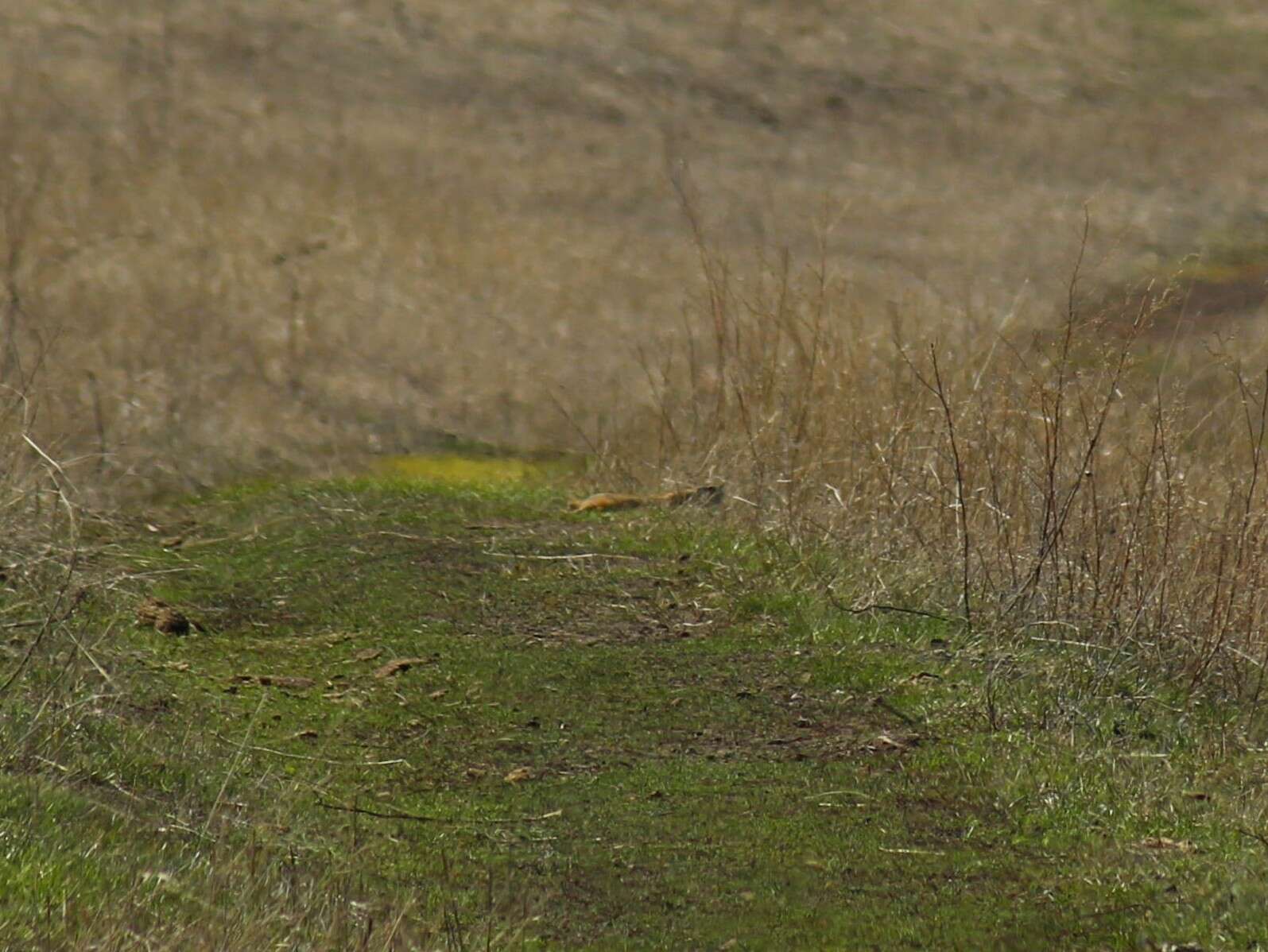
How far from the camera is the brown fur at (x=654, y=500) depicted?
902cm

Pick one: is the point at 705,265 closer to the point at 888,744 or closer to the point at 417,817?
the point at 888,744

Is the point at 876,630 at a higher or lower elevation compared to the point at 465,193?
higher

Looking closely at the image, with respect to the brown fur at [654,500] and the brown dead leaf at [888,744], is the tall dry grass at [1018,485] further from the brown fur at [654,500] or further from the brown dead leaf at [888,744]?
the brown dead leaf at [888,744]

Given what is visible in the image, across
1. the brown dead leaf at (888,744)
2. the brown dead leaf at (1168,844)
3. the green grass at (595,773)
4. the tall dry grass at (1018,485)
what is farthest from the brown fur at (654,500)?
the brown dead leaf at (1168,844)

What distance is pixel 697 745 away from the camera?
5.98m

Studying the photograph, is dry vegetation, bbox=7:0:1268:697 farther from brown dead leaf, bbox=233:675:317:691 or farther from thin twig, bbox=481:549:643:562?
brown dead leaf, bbox=233:675:317:691

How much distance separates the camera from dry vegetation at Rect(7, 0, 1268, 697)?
23.8 feet

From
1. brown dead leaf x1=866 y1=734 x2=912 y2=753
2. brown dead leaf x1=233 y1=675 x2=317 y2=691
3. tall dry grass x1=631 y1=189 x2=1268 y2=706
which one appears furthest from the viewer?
brown dead leaf x1=233 y1=675 x2=317 y2=691

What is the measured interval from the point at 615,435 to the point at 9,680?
6418 millimetres

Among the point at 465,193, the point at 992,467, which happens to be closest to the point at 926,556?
the point at 992,467

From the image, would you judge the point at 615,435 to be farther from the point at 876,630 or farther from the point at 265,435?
the point at 876,630

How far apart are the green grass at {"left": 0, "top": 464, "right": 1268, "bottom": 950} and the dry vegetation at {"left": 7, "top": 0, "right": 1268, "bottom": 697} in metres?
0.59

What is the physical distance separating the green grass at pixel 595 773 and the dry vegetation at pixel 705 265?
59cm

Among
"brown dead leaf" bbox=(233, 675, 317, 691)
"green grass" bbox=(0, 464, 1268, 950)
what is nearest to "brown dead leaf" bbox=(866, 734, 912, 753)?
"green grass" bbox=(0, 464, 1268, 950)
